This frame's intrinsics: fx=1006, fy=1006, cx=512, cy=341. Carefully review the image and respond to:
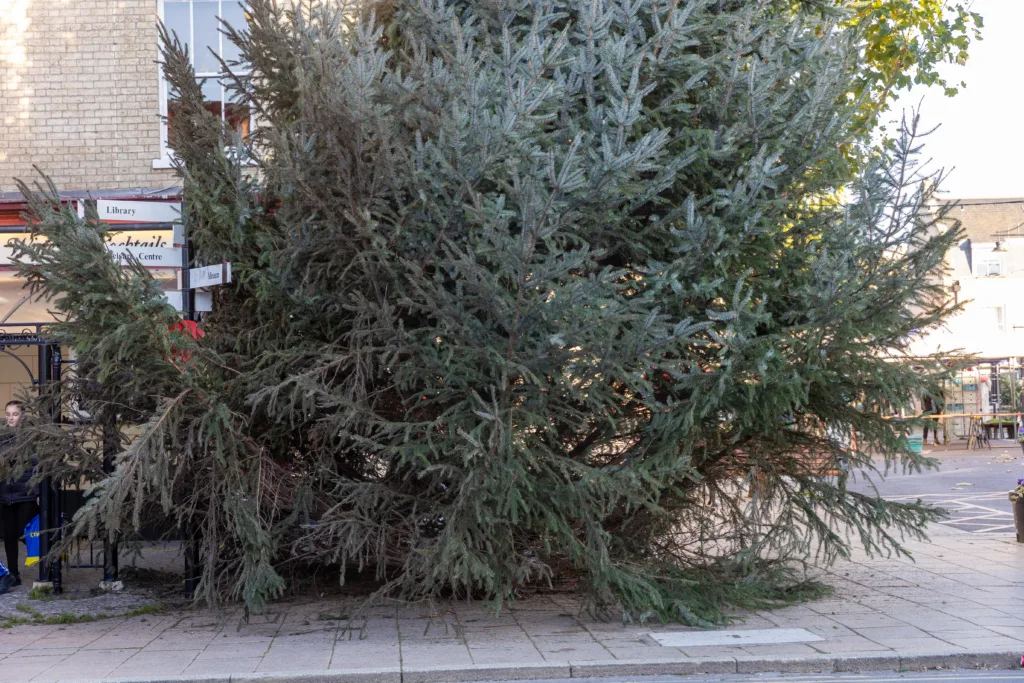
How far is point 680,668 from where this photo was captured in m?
6.78

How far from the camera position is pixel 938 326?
8.09 m

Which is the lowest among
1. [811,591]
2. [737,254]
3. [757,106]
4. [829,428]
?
[811,591]

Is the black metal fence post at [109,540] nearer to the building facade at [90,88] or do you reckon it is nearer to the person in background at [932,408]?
the building facade at [90,88]

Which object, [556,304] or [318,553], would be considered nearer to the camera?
[556,304]

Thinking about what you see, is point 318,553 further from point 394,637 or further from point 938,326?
point 938,326

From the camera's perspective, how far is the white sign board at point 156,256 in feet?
29.1

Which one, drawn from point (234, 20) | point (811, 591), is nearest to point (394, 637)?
point (811, 591)

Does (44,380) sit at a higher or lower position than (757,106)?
lower

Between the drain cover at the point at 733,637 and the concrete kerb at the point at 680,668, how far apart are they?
0.51 meters

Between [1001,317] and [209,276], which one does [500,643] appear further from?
[1001,317]

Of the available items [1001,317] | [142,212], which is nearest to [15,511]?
[142,212]

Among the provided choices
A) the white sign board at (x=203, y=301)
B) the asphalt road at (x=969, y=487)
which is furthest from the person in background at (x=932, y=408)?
the white sign board at (x=203, y=301)

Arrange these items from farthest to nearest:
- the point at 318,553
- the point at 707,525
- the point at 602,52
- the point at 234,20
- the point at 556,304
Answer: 1. the point at 234,20
2. the point at 707,525
3. the point at 318,553
4. the point at 602,52
5. the point at 556,304

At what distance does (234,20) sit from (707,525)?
29.4 ft
